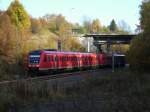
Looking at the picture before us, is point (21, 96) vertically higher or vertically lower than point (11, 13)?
lower

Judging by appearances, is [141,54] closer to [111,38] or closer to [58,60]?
[58,60]

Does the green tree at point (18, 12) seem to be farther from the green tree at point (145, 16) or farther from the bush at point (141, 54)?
the bush at point (141, 54)

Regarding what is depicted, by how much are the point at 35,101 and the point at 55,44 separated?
7584 centimetres

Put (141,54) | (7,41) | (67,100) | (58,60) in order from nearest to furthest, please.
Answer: (67,100) < (58,60) < (141,54) < (7,41)

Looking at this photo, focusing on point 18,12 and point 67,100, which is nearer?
point 67,100

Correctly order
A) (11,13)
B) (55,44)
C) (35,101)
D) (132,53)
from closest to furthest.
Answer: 1. (35,101)
2. (132,53)
3. (11,13)
4. (55,44)

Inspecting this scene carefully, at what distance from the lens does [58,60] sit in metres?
53.4

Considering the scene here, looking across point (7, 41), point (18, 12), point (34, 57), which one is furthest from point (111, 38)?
point (34, 57)

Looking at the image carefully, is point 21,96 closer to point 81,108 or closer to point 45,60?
point 81,108

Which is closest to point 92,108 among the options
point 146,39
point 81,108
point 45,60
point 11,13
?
point 81,108

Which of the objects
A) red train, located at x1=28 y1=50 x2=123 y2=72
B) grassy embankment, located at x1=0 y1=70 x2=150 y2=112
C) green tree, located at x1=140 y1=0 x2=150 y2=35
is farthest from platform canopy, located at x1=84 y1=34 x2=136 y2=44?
grassy embankment, located at x1=0 y1=70 x2=150 y2=112

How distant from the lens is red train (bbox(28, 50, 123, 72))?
49.1 m

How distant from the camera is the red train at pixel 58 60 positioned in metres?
49.1

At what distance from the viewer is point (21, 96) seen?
22734 mm
